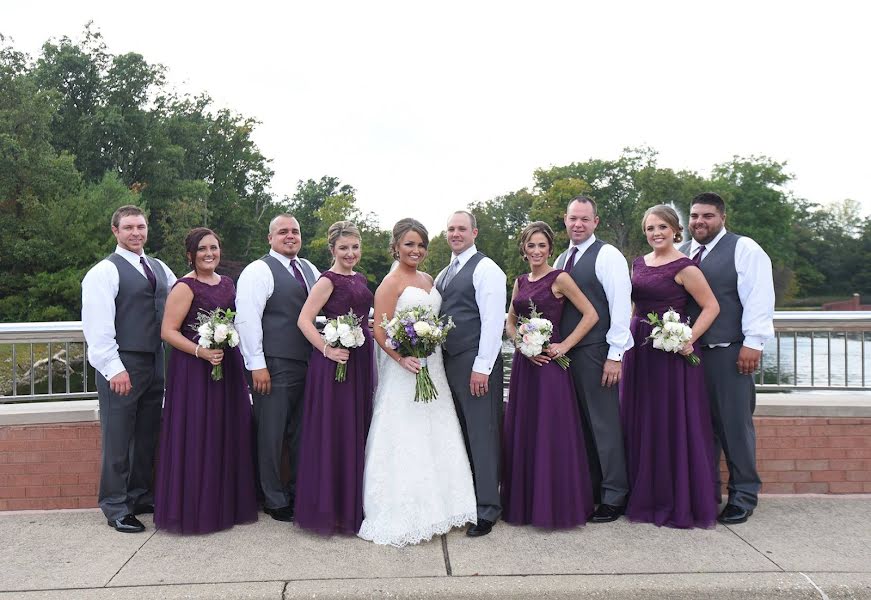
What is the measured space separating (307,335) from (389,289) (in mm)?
708

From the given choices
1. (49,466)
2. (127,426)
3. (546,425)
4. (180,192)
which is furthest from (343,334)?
(180,192)

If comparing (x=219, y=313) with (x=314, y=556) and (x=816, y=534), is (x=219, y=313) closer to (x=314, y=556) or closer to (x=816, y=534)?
(x=314, y=556)

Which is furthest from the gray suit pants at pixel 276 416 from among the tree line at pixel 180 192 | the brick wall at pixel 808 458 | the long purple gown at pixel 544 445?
the tree line at pixel 180 192

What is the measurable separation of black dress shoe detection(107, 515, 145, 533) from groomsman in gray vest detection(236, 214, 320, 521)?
0.95 meters

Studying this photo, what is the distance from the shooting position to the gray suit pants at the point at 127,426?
5465mm

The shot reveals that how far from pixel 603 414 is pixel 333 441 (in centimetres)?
209

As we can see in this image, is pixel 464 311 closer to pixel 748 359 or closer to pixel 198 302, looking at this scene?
pixel 198 302

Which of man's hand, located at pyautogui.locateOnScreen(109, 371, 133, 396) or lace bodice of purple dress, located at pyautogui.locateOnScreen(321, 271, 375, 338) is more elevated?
lace bodice of purple dress, located at pyautogui.locateOnScreen(321, 271, 375, 338)

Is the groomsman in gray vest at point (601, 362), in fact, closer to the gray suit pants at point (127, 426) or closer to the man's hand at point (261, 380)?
the man's hand at point (261, 380)

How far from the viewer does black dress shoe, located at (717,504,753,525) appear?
549 centimetres

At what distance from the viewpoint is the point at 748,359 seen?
17.8 feet

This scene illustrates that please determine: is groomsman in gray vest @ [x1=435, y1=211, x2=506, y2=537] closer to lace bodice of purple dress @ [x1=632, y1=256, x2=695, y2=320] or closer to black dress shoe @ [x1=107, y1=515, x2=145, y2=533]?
lace bodice of purple dress @ [x1=632, y1=256, x2=695, y2=320]

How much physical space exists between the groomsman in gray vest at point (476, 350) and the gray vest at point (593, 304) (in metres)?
0.56

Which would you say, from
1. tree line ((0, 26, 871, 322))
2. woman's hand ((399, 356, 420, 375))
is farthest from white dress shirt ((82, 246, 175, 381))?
tree line ((0, 26, 871, 322))
